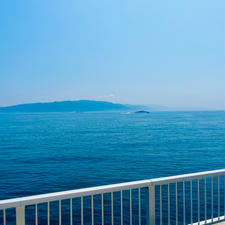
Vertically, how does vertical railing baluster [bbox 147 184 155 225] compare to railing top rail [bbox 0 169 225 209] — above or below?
below

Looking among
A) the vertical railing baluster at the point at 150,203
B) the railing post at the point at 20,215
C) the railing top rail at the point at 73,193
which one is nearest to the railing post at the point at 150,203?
the vertical railing baluster at the point at 150,203

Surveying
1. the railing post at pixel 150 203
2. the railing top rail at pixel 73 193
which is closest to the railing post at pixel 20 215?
the railing top rail at pixel 73 193

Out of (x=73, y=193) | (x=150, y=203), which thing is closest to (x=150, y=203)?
(x=150, y=203)

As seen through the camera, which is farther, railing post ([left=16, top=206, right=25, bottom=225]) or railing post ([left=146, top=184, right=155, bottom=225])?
railing post ([left=146, top=184, right=155, bottom=225])

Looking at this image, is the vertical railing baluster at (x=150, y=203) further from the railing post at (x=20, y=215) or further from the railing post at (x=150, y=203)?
the railing post at (x=20, y=215)

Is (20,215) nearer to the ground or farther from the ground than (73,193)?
nearer to the ground

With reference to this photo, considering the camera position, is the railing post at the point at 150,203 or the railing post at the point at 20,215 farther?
the railing post at the point at 150,203

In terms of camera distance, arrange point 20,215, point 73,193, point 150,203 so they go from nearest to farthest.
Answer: point 20,215 → point 73,193 → point 150,203

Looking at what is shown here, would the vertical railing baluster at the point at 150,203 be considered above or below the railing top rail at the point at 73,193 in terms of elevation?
below

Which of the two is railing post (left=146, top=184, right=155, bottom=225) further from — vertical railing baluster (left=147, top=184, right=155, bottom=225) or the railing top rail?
the railing top rail

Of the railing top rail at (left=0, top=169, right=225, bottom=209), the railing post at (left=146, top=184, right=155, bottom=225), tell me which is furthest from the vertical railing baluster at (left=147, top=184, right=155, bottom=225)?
the railing top rail at (left=0, top=169, right=225, bottom=209)

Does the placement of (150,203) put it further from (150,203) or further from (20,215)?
(20,215)

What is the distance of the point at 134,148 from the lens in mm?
39438

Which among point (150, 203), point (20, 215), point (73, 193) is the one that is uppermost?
point (73, 193)
